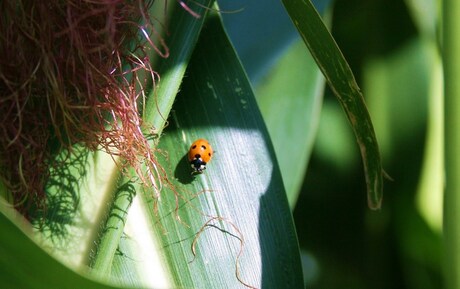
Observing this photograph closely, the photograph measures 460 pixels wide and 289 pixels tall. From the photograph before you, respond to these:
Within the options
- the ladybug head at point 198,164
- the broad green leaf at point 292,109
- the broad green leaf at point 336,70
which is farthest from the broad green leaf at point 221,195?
the broad green leaf at point 292,109

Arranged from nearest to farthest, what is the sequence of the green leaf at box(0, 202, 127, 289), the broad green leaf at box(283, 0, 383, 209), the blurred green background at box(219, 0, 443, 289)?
the green leaf at box(0, 202, 127, 289), the broad green leaf at box(283, 0, 383, 209), the blurred green background at box(219, 0, 443, 289)

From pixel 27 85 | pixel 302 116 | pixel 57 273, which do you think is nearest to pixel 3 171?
pixel 27 85

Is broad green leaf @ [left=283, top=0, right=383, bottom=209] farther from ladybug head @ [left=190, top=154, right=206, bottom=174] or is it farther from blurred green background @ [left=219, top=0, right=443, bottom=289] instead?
blurred green background @ [left=219, top=0, right=443, bottom=289]

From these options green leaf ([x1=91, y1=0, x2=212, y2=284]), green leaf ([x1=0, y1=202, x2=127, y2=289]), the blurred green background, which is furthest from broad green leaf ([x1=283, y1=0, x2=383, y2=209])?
the blurred green background

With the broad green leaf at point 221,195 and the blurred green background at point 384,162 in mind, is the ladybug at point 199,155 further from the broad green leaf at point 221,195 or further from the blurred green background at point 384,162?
the blurred green background at point 384,162

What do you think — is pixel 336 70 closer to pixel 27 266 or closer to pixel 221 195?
pixel 221 195
